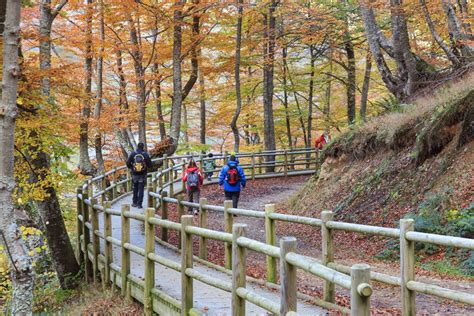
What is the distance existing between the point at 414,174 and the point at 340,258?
3.04 metres

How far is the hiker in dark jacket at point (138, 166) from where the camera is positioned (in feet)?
49.3

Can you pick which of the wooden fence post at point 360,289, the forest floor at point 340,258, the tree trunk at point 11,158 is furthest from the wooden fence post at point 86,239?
the wooden fence post at point 360,289

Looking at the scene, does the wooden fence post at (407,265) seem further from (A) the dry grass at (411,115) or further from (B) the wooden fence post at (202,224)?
(A) the dry grass at (411,115)

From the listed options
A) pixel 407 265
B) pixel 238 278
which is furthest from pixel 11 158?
pixel 407 265

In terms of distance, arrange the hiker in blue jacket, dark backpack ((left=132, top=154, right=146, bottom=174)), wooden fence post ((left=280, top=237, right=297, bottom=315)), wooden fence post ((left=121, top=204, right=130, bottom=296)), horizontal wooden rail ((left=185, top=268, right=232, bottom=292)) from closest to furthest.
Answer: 1. wooden fence post ((left=280, top=237, right=297, bottom=315))
2. horizontal wooden rail ((left=185, top=268, right=232, bottom=292))
3. wooden fence post ((left=121, top=204, right=130, bottom=296))
4. the hiker in blue jacket
5. dark backpack ((left=132, top=154, right=146, bottom=174))

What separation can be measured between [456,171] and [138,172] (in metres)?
8.42

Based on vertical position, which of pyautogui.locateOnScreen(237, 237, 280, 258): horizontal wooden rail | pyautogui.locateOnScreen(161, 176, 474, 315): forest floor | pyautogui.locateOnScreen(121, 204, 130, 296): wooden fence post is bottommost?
pyautogui.locateOnScreen(161, 176, 474, 315): forest floor

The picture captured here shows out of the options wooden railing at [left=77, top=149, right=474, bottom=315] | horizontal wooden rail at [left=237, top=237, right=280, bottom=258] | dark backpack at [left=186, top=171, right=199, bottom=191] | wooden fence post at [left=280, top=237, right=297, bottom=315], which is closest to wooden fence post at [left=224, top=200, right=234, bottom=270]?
wooden railing at [left=77, top=149, right=474, bottom=315]

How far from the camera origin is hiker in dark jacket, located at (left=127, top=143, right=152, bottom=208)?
1504cm

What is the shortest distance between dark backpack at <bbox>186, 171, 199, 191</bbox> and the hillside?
10.5ft

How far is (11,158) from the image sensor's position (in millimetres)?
7582

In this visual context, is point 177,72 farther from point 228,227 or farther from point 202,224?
point 228,227

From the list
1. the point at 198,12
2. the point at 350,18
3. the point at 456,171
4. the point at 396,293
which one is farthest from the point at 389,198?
the point at 350,18

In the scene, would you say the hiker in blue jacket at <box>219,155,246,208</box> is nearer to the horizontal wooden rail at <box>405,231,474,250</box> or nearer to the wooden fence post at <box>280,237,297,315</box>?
the horizontal wooden rail at <box>405,231,474,250</box>
